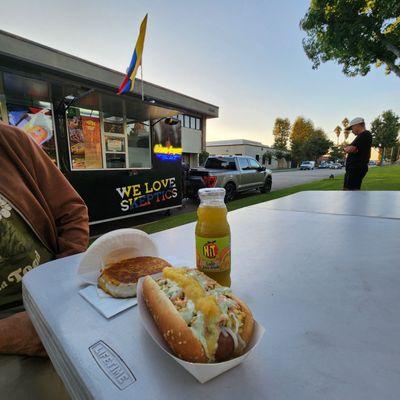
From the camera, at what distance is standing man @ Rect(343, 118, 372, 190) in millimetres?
4113

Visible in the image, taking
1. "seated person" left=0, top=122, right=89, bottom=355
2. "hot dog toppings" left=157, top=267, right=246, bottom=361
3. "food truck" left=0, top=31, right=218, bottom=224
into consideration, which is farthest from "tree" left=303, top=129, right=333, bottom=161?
"hot dog toppings" left=157, top=267, right=246, bottom=361

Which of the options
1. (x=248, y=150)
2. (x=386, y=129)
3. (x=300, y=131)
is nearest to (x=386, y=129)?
(x=386, y=129)

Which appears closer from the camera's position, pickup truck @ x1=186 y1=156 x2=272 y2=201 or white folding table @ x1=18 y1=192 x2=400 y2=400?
white folding table @ x1=18 y1=192 x2=400 y2=400

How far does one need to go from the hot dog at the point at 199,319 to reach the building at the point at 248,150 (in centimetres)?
4364

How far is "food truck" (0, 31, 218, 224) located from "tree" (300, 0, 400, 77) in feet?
19.8

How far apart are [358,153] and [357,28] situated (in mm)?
5465

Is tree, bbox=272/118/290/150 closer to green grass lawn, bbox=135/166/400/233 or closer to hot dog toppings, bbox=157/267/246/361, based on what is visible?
green grass lawn, bbox=135/166/400/233

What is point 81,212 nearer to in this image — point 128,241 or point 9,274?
point 9,274

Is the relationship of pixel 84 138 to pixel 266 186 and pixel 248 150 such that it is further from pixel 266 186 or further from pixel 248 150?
pixel 248 150

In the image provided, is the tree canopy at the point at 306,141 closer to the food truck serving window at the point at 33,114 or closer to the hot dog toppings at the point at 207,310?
the food truck serving window at the point at 33,114

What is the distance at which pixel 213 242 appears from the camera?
0.75m

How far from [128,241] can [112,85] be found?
11.0 m

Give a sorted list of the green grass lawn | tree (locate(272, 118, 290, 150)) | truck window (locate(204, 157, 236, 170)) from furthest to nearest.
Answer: tree (locate(272, 118, 290, 150)) → truck window (locate(204, 157, 236, 170)) → the green grass lawn

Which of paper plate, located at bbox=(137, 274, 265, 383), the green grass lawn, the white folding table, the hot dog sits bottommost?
the green grass lawn
